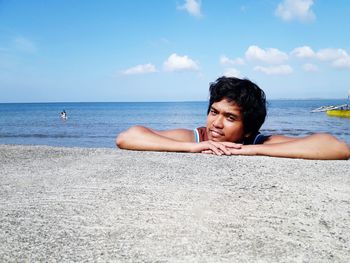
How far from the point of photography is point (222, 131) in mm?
3729

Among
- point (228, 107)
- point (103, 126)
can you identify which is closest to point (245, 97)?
point (228, 107)

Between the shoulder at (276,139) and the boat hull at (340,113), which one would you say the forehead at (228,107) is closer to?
the shoulder at (276,139)

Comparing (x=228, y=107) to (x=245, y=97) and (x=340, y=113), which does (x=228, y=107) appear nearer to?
(x=245, y=97)

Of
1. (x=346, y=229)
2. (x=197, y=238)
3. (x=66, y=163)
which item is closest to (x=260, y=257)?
(x=197, y=238)

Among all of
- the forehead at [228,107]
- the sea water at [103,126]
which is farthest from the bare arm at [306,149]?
the sea water at [103,126]

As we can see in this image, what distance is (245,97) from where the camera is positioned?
12.5 ft

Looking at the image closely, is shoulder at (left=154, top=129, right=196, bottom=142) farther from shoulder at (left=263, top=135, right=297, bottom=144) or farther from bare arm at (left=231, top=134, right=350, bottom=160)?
shoulder at (left=263, top=135, right=297, bottom=144)

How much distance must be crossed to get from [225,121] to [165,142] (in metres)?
0.83

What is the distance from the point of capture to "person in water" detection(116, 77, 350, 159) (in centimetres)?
366

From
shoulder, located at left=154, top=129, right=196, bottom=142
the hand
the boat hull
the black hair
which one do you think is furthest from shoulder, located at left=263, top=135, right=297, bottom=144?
the boat hull

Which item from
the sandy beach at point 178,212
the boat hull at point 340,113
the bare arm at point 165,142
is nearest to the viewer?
the sandy beach at point 178,212

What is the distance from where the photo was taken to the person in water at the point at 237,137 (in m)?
3.66

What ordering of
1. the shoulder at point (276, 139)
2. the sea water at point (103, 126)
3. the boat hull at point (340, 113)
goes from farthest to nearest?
the boat hull at point (340, 113), the sea water at point (103, 126), the shoulder at point (276, 139)

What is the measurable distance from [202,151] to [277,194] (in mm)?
1604
